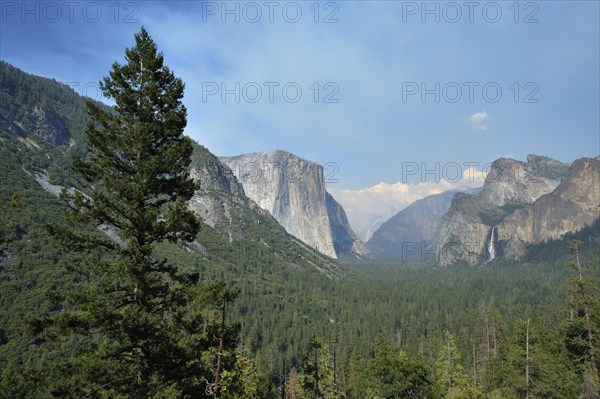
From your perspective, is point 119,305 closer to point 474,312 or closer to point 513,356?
point 513,356

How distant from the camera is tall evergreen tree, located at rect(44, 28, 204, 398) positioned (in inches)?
448

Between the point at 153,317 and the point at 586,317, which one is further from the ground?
the point at 153,317

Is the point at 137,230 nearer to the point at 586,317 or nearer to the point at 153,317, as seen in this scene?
the point at 153,317

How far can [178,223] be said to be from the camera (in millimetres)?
12391

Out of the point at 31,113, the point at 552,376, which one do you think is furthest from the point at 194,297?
the point at 31,113

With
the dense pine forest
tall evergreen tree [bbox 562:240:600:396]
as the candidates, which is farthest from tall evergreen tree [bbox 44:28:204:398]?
tall evergreen tree [bbox 562:240:600:396]

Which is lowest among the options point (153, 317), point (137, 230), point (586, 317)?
point (586, 317)

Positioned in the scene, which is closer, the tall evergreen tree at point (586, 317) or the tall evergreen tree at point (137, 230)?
the tall evergreen tree at point (137, 230)

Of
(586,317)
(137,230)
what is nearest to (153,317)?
(137,230)

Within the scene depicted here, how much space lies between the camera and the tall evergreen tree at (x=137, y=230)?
1139cm

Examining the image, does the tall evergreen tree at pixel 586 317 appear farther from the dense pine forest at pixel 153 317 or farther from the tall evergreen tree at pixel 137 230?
the tall evergreen tree at pixel 137 230

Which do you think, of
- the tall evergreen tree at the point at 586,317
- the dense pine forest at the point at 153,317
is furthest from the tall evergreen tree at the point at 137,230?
the tall evergreen tree at the point at 586,317

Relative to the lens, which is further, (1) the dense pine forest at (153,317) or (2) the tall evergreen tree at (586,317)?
(2) the tall evergreen tree at (586,317)

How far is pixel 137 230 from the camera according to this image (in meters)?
12.2
